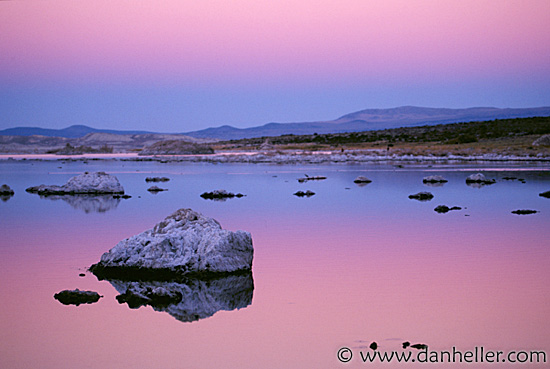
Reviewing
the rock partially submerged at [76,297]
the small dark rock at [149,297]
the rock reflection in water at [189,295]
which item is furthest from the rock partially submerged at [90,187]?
the small dark rock at [149,297]

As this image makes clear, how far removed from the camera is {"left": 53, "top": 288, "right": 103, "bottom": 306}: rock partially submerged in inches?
302

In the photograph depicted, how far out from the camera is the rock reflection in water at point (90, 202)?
729 inches

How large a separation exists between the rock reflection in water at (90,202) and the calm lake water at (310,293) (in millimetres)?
2154

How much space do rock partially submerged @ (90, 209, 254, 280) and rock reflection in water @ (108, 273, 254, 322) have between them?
334mm

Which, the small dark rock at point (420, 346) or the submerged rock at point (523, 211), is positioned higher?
the small dark rock at point (420, 346)

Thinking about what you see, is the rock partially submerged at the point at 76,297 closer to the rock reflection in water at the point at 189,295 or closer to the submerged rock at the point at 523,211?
the rock reflection in water at the point at 189,295

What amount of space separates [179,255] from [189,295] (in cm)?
145

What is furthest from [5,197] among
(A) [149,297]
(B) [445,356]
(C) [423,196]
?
(B) [445,356]

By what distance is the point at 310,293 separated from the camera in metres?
7.92

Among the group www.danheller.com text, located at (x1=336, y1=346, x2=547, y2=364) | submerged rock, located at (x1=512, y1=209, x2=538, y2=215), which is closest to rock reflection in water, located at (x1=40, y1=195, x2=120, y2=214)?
submerged rock, located at (x1=512, y1=209, x2=538, y2=215)

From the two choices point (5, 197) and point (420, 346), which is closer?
point (420, 346)

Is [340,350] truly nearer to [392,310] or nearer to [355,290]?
[392,310]

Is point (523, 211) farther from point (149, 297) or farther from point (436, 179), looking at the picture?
point (149, 297)

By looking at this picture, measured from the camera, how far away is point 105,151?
380 ft
